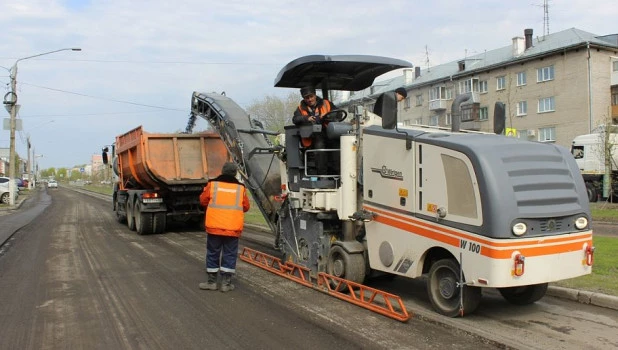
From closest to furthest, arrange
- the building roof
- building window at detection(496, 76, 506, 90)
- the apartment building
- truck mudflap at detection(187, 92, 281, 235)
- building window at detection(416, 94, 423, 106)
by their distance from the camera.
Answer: truck mudflap at detection(187, 92, 281, 235) → the apartment building → the building roof → building window at detection(496, 76, 506, 90) → building window at detection(416, 94, 423, 106)

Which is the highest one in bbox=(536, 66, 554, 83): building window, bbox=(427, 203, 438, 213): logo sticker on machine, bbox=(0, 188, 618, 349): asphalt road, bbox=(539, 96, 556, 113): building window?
bbox=(536, 66, 554, 83): building window

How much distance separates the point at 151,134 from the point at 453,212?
32.5 ft

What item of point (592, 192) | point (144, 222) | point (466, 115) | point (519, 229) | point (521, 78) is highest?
point (521, 78)

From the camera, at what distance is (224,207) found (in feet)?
22.7

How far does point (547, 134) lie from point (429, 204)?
39375 mm

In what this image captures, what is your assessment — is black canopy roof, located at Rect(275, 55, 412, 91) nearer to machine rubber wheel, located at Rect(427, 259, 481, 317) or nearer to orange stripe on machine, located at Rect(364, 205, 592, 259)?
orange stripe on machine, located at Rect(364, 205, 592, 259)

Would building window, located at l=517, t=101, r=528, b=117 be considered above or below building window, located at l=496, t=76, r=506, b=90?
below

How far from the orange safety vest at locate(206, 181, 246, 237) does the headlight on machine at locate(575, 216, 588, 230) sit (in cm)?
408

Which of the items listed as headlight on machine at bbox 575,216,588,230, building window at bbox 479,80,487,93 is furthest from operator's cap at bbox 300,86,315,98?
building window at bbox 479,80,487,93

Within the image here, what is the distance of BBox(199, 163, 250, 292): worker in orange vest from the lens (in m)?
6.91

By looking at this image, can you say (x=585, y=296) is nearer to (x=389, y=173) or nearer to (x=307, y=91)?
(x=389, y=173)

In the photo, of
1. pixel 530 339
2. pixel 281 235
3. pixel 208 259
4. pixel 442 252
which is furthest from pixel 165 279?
Result: pixel 530 339

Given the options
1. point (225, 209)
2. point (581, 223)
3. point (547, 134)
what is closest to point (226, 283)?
point (225, 209)

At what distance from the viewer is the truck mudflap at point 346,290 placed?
18.7 ft
